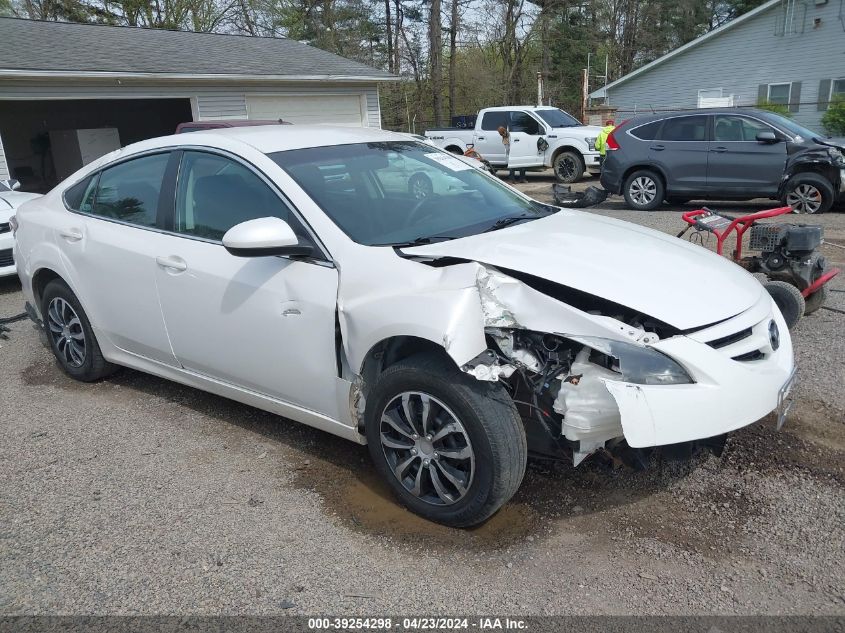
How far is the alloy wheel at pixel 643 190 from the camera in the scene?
12.5 meters

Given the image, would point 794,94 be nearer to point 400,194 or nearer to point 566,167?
point 566,167

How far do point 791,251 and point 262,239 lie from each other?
14.1ft

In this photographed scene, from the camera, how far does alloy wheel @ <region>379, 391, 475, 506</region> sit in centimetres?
298

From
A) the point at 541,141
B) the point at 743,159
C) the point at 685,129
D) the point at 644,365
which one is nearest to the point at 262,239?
the point at 644,365

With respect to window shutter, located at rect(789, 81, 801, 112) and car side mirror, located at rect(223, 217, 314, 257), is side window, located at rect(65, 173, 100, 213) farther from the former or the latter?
window shutter, located at rect(789, 81, 801, 112)

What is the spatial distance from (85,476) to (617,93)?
3014cm

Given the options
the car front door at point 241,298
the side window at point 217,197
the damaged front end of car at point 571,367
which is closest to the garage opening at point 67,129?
the side window at point 217,197

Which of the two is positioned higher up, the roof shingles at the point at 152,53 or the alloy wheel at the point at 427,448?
the roof shingles at the point at 152,53

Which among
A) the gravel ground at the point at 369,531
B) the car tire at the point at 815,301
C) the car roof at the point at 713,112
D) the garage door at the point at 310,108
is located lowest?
the gravel ground at the point at 369,531

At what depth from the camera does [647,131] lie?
12.4 meters

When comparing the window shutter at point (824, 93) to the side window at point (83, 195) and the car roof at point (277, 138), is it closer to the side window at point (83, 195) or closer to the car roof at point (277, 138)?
the car roof at point (277, 138)

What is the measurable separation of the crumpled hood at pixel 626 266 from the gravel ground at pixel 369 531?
0.66 ft

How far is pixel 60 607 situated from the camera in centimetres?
276

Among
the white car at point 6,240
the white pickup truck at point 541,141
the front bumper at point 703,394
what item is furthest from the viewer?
the white pickup truck at point 541,141
